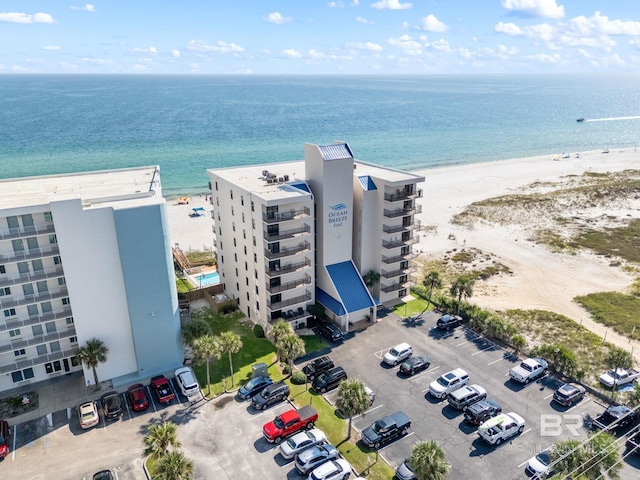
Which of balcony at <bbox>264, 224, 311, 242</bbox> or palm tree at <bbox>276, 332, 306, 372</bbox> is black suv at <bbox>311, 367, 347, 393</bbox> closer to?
palm tree at <bbox>276, 332, 306, 372</bbox>

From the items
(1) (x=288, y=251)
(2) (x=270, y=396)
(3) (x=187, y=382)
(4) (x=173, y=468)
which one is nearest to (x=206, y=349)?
(3) (x=187, y=382)

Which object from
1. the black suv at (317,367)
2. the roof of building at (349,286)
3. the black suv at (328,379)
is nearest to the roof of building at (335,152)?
the roof of building at (349,286)

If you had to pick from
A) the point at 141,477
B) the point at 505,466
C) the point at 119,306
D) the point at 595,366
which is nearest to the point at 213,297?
the point at 119,306

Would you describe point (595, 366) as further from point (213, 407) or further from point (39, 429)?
point (39, 429)

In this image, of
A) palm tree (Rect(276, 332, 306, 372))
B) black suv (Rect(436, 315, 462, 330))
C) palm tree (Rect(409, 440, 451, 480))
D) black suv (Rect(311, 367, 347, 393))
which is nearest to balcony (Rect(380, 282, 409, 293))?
black suv (Rect(436, 315, 462, 330))

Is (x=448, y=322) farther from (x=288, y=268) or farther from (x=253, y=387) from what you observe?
(x=253, y=387)

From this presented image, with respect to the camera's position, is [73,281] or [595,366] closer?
[73,281]
